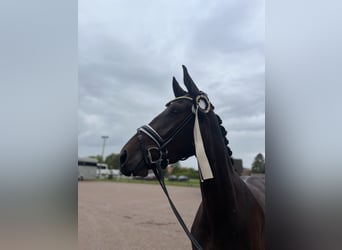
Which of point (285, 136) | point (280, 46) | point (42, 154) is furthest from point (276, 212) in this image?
point (42, 154)

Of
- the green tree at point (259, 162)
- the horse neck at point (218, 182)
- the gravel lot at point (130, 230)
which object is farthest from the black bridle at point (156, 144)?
the gravel lot at point (130, 230)

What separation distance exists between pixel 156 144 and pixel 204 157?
38 centimetres

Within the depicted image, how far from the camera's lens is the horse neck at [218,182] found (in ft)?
7.47

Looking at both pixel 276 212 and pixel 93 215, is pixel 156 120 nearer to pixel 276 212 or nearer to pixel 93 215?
pixel 276 212

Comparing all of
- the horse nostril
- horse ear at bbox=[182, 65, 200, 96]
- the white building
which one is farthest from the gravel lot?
the white building

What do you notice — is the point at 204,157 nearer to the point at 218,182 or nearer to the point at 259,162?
the point at 218,182

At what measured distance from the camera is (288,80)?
3.76ft

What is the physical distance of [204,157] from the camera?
2180 millimetres

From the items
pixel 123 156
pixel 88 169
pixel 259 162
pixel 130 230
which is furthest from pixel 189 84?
pixel 88 169

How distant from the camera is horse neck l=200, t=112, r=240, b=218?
228cm

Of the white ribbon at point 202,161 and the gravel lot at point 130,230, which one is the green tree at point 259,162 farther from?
the gravel lot at point 130,230

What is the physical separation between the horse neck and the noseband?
24 cm

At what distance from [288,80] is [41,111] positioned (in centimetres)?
106

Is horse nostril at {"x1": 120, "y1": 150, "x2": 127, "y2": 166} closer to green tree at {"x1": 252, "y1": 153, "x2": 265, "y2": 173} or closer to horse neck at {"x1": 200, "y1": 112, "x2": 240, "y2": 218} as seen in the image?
horse neck at {"x1": 200, "y1": 112, "x2": 240, "y2": 218}
